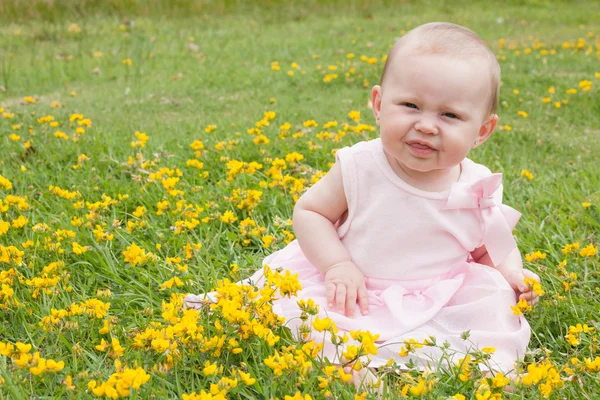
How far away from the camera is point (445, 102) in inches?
96.0

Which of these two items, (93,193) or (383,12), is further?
(383,12)

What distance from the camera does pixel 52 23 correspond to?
400 inches

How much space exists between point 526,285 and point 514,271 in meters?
0.14

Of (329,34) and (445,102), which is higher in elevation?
(445,102)

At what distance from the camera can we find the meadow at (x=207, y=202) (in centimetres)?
219

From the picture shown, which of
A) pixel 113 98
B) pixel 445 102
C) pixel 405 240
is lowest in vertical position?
pixel 113 98

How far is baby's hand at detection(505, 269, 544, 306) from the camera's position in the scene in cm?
254

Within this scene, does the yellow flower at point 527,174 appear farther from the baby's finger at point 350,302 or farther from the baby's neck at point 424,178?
the baby's finger at point 350,302

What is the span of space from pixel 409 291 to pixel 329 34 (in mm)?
8279

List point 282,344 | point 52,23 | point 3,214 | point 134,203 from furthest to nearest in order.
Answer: point 52,23 → point 134,203 → point 3,214 → point 282,344

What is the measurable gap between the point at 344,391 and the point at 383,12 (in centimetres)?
1129

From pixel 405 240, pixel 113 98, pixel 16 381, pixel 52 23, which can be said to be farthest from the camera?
pixel 52 23

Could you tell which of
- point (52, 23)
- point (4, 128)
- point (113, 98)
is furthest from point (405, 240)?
point (52, 23)

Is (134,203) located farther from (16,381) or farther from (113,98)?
(113,98)
